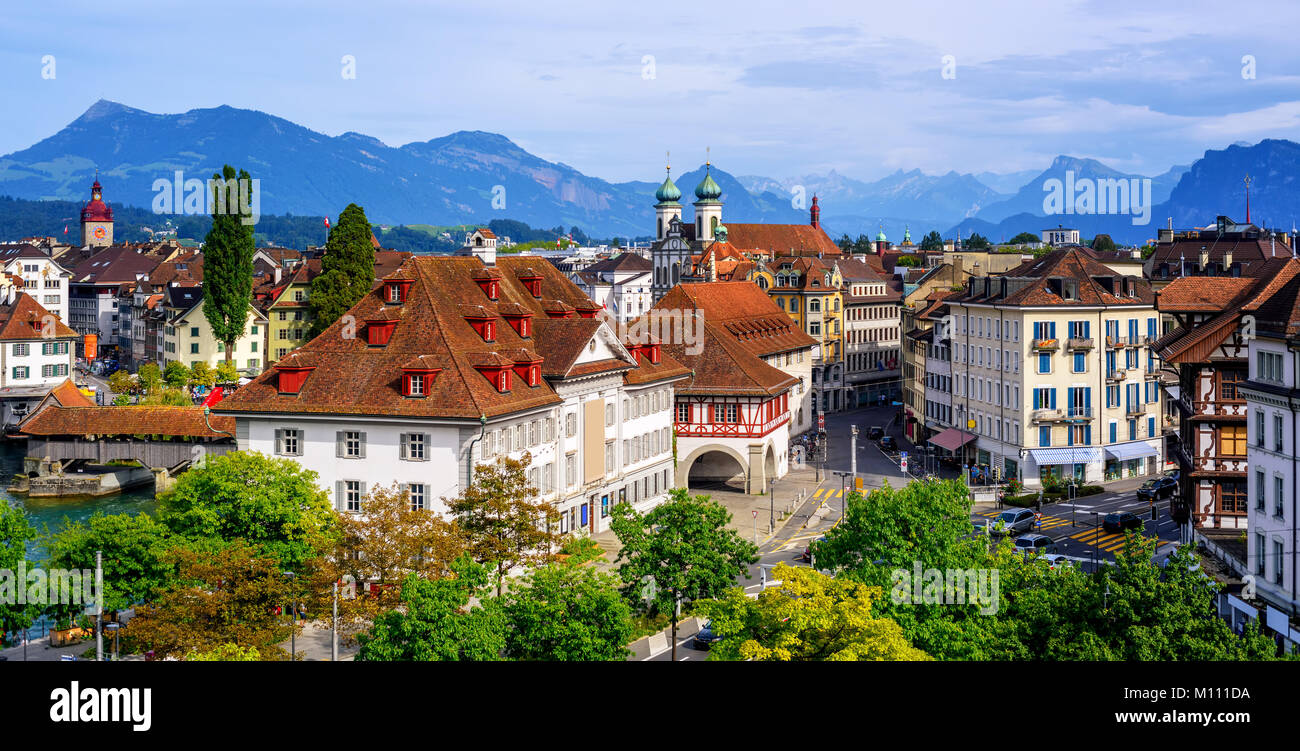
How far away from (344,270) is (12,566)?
193 ft

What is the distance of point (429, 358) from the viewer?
56500 millimetres

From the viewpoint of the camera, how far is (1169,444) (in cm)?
8006

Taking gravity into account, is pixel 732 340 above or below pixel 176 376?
above

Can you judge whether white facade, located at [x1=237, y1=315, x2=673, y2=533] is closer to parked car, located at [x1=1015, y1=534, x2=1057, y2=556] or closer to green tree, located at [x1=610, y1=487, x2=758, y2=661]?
green tree, located at [x1=610, y1=487, x2=758, y2=661]

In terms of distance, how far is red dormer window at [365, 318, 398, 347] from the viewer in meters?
58.3

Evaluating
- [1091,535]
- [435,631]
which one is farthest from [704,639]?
[1091,535]

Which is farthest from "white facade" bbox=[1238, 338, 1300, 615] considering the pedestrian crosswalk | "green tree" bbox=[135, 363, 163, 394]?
"green tree" bbox=[135, 363, 163, 394]

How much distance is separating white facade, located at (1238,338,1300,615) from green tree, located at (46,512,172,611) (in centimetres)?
3422

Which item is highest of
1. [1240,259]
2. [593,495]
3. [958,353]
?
[1240,259]

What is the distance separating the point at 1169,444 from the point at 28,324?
3682 inches

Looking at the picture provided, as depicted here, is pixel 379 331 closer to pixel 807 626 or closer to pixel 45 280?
pixel 807 626
